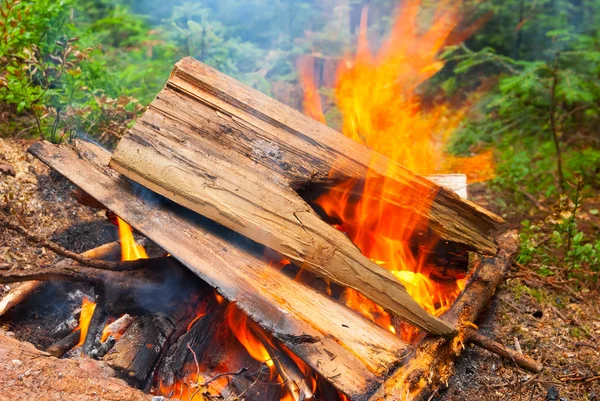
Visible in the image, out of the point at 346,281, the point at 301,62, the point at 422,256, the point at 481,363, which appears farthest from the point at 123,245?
the point at 301,62

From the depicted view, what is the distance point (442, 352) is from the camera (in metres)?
2.73

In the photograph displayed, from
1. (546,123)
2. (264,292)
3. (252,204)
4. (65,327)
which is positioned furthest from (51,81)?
(546,123)

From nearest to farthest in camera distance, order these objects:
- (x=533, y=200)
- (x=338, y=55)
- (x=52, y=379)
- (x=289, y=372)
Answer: (x=52, y=379)
(x=289, y=372)
(x=533, y=200)
(x=338, y=55)

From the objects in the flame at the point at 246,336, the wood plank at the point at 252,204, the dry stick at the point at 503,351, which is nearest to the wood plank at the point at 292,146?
the wood plank at the point at 252,204

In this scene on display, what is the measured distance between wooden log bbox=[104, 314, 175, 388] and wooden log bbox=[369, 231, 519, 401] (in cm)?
130

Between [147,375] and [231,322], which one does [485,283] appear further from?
[147,375]

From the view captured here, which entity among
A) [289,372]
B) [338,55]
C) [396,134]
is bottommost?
[289,372]

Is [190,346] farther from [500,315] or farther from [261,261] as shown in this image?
[500,315]

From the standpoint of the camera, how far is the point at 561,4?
22.0ft

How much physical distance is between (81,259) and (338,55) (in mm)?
6062

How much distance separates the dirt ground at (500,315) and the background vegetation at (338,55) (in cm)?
37

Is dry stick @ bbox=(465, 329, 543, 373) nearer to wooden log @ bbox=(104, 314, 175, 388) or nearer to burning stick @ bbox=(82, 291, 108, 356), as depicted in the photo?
wooden log @ bbox=(104, 314, 175, 388)

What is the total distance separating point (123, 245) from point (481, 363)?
253 cm

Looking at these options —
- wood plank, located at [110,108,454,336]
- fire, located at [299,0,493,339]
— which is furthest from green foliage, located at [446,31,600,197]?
wood plank, located at [110,108,454,336]
